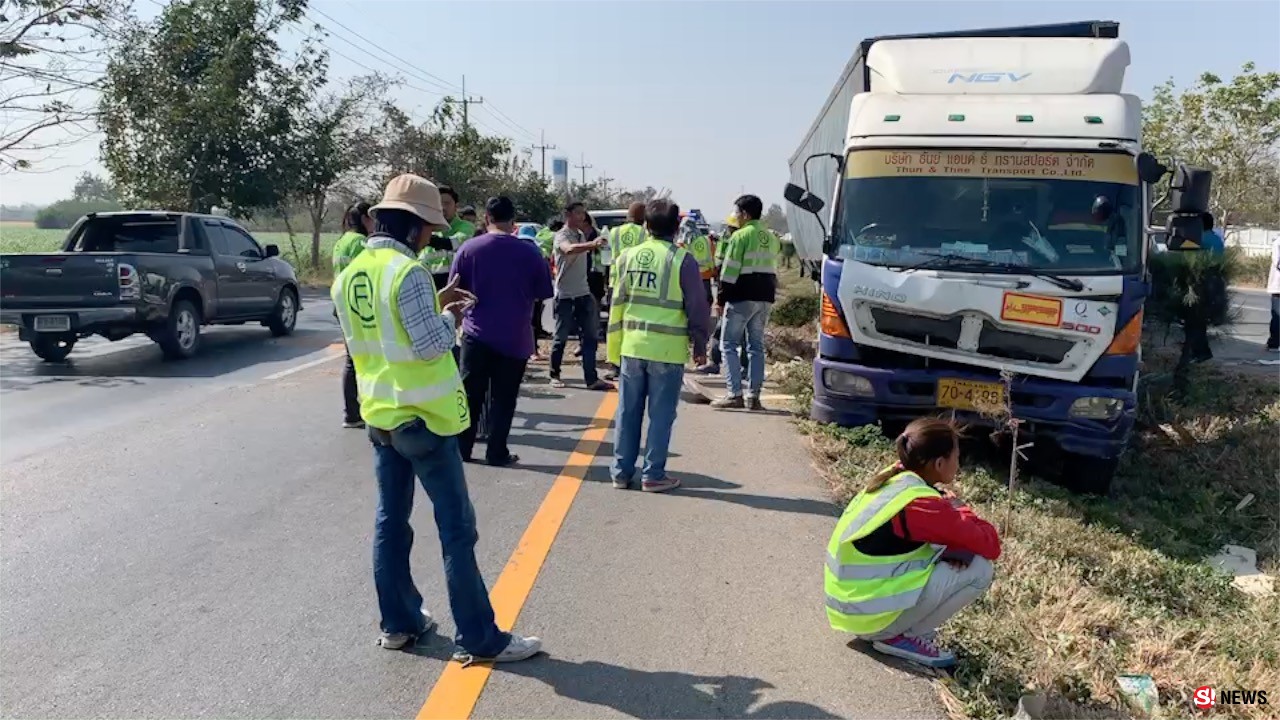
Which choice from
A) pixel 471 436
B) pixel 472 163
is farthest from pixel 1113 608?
pixel 472 163

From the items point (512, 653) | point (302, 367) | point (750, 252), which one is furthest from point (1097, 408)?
point (302, 367)

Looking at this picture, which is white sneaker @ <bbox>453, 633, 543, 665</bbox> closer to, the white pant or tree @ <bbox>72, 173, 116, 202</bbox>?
the white pant

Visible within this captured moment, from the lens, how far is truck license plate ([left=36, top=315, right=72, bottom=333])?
1103 centimetres

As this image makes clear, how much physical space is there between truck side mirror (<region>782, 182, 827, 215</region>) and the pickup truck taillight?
7691mm

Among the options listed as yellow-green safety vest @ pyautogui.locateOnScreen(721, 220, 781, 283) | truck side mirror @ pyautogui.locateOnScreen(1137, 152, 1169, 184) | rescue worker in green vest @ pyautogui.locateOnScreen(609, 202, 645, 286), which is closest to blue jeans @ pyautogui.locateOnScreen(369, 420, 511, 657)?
truck side mirror @ pyautogui.locateOnScreen(1137, 152, 1169, 184)

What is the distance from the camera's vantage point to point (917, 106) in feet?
22.8

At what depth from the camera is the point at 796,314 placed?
15.4m

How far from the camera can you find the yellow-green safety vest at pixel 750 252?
342 inches

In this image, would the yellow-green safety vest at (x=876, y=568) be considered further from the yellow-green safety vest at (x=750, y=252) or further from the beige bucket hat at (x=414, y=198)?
the yellow-green safety vest at (x=750, y=252)

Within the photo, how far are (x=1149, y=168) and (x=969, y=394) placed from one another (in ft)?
6.12

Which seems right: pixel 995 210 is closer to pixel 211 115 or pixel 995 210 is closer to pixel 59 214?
pixel 211 115

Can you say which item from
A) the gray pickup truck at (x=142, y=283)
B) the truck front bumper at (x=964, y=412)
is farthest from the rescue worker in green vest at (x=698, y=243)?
the gray pickup truck at (x=142, y=283)

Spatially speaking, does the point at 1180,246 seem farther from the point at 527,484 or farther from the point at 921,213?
the point at 527,484

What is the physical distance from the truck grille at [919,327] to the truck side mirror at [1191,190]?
2035mm
